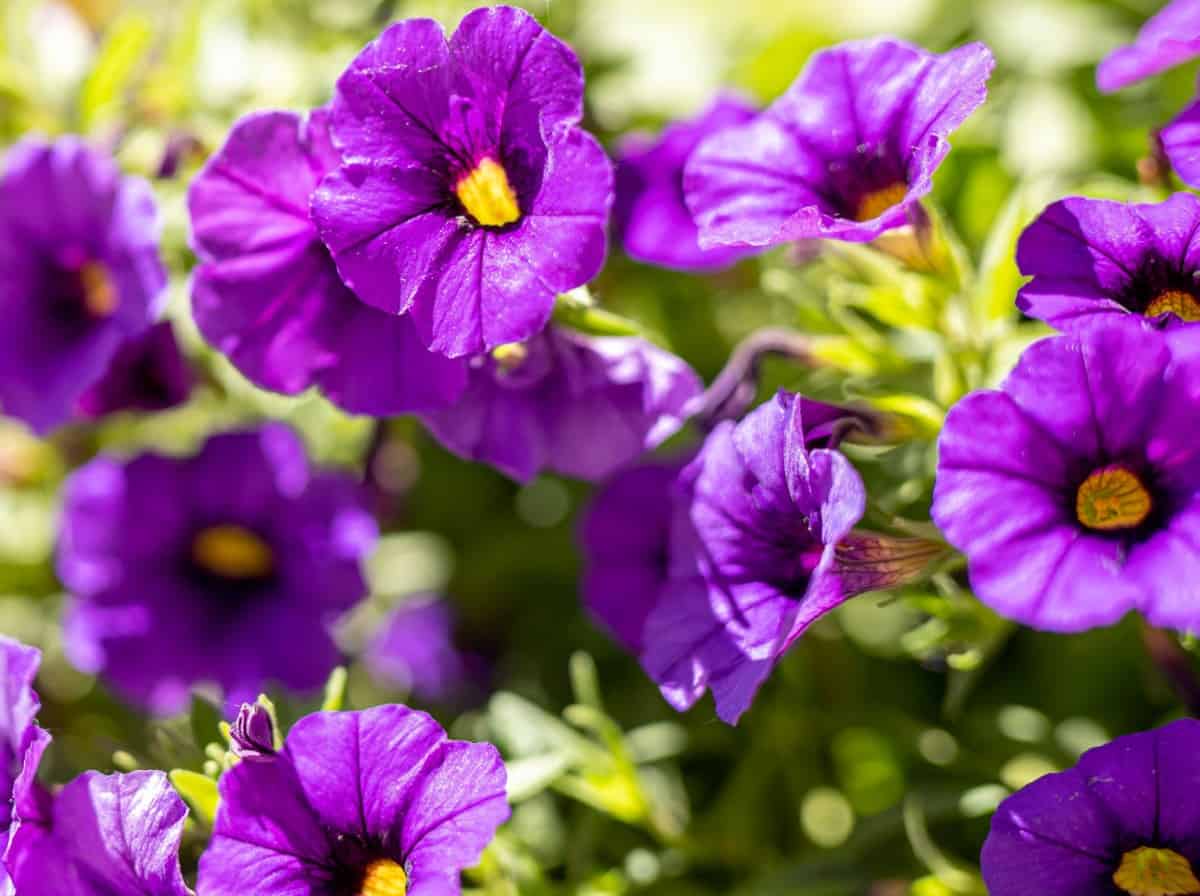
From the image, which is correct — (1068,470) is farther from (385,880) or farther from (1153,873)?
(385,880)

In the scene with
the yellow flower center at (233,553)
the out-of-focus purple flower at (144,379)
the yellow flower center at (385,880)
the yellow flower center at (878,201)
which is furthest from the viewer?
the yellow flower center at (233,553)

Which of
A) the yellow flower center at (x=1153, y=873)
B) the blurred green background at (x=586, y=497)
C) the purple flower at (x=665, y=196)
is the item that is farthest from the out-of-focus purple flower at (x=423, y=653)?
the yellow flower center at (x=1153, y=873)

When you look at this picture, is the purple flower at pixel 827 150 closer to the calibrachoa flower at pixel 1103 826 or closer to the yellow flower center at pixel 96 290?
the calibrachoa flower at pixel 1103 826

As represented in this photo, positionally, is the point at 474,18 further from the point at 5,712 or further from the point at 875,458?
the point at 5,712

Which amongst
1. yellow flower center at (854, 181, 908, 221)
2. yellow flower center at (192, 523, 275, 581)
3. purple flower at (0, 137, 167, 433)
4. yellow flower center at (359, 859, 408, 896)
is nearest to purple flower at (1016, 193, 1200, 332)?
yellow flower center at (854, 181, 908, 221)

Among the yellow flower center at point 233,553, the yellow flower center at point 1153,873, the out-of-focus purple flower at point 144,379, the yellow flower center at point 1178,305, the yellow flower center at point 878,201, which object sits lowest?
the yellow flower center at point 233,553

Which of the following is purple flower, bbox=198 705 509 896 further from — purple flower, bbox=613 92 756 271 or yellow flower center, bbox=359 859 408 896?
purple flower, bbox=613 92 756 271

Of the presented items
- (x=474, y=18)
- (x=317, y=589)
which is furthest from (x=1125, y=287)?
(x=317, y=589)
